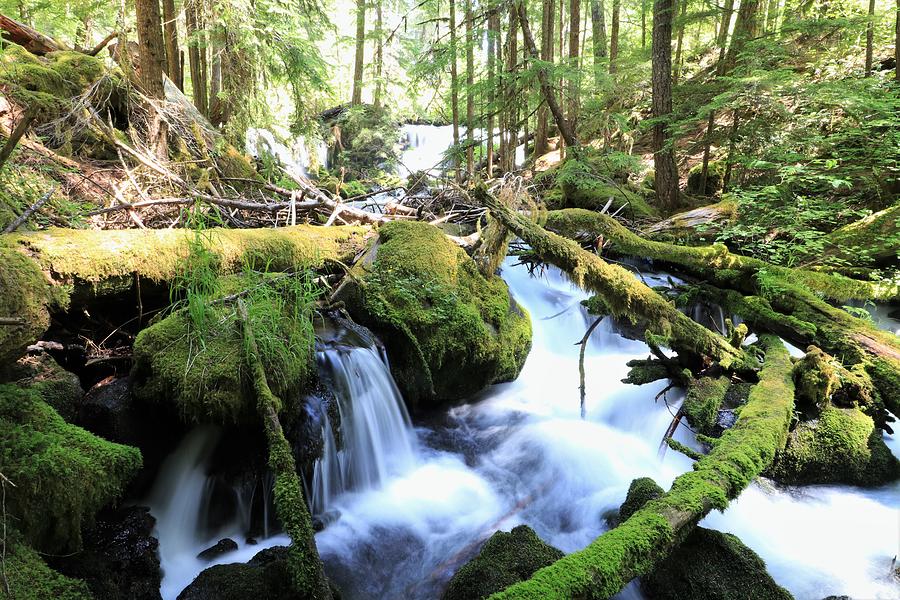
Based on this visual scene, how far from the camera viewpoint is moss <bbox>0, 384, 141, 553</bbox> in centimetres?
208

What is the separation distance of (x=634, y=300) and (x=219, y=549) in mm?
3728

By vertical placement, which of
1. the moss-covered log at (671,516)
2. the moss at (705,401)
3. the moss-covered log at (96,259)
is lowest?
the moss at (705,401)

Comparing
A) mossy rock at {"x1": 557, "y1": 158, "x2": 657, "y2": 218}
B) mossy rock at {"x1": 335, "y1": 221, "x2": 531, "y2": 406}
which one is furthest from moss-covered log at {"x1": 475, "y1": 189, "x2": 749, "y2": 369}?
mossy rock at {"x1": 557, "y1": 158, "x2": 657, "y2": 218}

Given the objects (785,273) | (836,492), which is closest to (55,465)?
(836,492)

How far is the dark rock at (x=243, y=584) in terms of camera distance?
8.04 feet

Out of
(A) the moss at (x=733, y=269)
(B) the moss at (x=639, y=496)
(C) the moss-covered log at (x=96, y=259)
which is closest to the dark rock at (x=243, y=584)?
(C) the moss-covered log at (x=96, y=259)

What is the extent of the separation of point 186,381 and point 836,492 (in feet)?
16.3

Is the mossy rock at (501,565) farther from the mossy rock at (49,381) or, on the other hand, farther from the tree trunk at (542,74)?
the tree trunk at (542,74)

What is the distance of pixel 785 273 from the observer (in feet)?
15.7

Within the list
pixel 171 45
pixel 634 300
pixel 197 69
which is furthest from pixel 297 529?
pixel 197 69

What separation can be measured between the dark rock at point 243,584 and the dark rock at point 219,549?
691 millimetres

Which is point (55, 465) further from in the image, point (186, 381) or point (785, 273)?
point (785, 273)

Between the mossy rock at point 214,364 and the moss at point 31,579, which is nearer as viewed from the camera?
the moss at point 31,579

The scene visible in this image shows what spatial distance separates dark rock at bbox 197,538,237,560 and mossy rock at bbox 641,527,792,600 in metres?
2.77
